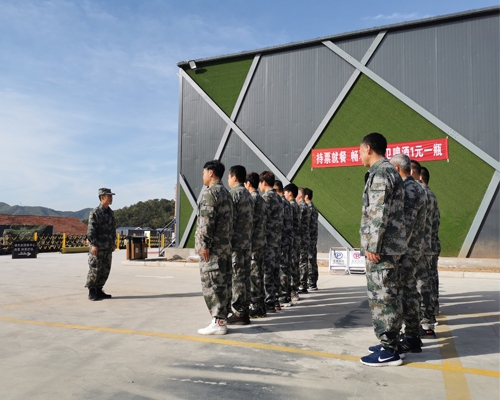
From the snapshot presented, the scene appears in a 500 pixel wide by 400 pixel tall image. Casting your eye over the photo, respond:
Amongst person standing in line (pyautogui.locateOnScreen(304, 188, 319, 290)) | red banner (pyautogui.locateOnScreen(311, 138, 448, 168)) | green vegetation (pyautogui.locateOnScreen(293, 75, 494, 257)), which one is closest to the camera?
person standing in line (pyautogui.locateOnScreen(304, 188, 319, 290))

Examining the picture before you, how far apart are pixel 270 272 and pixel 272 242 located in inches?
16.8

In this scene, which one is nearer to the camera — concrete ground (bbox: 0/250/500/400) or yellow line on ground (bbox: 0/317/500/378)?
concrete ground (bbox: 0/250/500/400)

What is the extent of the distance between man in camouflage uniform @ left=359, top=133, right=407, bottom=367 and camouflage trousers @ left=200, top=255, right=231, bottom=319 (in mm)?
1609

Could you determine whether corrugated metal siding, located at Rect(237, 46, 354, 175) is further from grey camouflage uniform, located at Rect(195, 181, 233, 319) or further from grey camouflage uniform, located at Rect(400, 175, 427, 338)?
grey camouflage uniform, located at Rect(400, 175, 427, 338)

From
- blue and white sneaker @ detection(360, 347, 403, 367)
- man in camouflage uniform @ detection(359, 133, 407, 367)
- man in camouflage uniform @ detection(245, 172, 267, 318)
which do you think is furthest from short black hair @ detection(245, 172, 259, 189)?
blue and white sneaker @ detection(360, 347, 403, 367)

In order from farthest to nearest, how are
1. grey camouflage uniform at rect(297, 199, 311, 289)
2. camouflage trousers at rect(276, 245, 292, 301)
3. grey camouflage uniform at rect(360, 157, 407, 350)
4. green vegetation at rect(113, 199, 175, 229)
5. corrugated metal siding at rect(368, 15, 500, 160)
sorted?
green vegetation at rect(113, 199, 175, 229), corrugated metal siding at rect(368, 15, 500, 160), grey camouflage uniform at rect(297, 199, 311, 289), camouflage trousers at rect(276, 245, 292, 301), grey camouflage uniform at rect(360, 157, 407, 350)

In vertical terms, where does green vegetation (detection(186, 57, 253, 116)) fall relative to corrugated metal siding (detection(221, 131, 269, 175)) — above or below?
above

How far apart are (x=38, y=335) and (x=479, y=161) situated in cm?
1350

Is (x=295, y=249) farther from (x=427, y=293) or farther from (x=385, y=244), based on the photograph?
(x=385, y=244)

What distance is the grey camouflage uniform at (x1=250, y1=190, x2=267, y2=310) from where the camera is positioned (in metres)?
5.28

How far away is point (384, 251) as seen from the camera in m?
3.38

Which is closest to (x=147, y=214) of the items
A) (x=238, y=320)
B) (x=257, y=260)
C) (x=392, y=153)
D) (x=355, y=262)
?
(x=392, y=153)

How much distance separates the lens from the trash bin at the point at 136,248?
52.0ft

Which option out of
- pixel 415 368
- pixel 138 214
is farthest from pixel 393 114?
pixel 138 214
